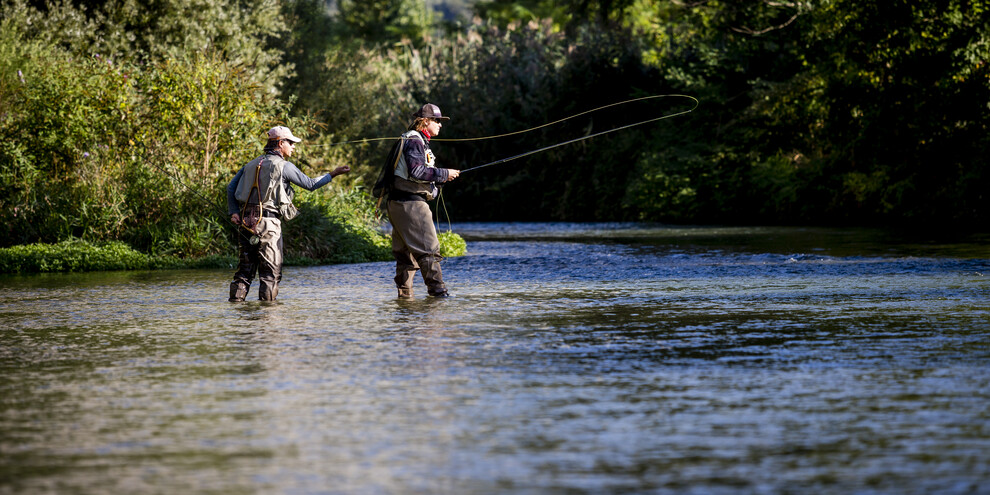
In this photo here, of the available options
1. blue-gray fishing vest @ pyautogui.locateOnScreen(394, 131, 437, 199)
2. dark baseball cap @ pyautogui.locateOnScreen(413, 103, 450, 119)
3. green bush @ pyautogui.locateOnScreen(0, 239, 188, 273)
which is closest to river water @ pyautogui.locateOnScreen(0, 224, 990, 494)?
blue-gray fishing vest @ pyautogui.locateOnScreen(394, 131, 437, 199)

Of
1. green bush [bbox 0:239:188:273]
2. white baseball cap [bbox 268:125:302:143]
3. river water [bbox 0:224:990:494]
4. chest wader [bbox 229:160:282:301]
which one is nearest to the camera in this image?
river water [bbox 0:224:990:494]

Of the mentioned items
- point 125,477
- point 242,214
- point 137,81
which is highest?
point 137,81

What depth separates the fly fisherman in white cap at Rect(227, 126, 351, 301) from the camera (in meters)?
13.4

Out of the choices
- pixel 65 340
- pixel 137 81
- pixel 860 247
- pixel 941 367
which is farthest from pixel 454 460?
pixel 137 81

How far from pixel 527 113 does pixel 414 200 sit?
97.4ft

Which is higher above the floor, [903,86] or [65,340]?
Result: [903,86]

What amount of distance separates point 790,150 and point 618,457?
30.2 m

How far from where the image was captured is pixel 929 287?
13.9m

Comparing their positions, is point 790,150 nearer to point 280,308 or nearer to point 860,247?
point 860,247

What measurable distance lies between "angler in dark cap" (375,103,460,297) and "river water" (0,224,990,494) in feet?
1.31

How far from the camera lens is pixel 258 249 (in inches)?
531

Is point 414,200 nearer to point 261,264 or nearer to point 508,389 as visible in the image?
point 261,264

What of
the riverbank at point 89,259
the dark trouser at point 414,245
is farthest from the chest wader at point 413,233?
the riverbank at point 89,259

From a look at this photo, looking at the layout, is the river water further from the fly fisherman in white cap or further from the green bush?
the green bush
